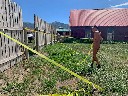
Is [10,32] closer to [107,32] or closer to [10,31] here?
[10,31]

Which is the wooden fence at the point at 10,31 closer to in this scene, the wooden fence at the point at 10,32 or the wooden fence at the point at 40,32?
the wooden fence at the point at 10,32

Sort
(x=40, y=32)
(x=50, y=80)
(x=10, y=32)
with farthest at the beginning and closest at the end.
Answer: (x=40, y=32) → (x=10, y=32) → (x=50, y=80)

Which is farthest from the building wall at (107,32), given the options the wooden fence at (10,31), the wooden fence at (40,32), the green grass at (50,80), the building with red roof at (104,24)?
the green grass at (50,80)

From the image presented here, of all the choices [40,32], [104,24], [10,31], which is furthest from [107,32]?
[10,31]

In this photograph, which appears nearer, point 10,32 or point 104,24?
Result: point 10,32

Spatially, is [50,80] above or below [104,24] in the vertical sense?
below

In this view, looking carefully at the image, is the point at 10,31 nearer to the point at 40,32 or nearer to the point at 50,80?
the point at 50,80

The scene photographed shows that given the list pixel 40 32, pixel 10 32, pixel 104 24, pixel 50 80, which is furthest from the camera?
pixel 104 24

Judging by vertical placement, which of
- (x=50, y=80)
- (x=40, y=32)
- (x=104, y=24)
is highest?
(x=104, y=24)

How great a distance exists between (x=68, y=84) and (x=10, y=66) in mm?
3262

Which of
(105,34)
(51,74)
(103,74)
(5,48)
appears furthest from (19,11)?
(105,34)

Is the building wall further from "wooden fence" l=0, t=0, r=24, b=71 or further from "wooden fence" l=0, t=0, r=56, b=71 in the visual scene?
"wooden fence" l=0, t=0, r=24, b=71

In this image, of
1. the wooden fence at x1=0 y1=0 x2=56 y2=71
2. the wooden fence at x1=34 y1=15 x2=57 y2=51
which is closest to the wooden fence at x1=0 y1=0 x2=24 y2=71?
the wooden fence at x1=0 y1=0 x2=56 y2=71

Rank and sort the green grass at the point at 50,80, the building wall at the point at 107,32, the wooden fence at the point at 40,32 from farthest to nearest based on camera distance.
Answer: the building wall at the point at 107,32 < the wooden fence at the point at 40,32 < the green grass at the point at 50,80
